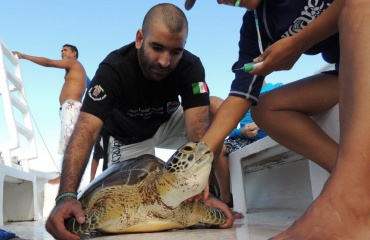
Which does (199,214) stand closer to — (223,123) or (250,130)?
(223,123)

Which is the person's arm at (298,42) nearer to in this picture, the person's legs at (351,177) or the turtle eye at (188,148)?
the person's legs at (351,177)

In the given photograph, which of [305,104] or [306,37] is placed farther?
[305,104]

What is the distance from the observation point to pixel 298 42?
3.85 ft

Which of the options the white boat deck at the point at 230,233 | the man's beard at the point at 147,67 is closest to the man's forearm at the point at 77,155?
the white boat deck at the point at 230,233

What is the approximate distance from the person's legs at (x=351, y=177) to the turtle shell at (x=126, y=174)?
44.0 inches

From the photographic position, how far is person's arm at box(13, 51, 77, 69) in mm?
4807

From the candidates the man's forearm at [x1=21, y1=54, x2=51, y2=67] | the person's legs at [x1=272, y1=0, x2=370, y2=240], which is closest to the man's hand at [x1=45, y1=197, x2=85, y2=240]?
the person's legs at [x1=272, y1=0, x2=370, y2=240]

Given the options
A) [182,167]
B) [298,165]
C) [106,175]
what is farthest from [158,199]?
[298,165]

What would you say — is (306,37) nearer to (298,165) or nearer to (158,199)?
(158,199)

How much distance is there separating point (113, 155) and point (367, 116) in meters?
2.41

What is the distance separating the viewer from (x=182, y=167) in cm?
155

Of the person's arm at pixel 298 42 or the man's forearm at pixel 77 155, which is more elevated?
the person's arm at pixel 298 42

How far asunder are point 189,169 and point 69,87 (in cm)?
333

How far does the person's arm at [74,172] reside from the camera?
1.56 meters
